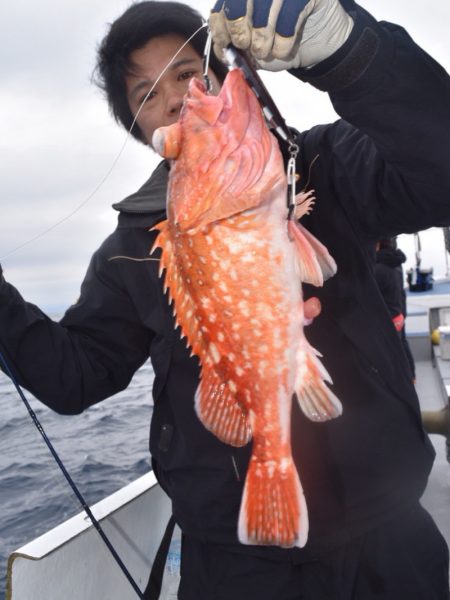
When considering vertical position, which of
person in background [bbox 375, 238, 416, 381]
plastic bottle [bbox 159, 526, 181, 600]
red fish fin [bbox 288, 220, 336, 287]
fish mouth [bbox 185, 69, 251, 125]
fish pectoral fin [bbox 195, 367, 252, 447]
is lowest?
plastic bottle [bbox 159, 526, 181, 600]

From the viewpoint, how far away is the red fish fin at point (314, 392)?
61.9 inches

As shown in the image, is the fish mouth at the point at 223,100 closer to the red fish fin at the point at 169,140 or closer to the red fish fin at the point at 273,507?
the red fish fin at the point at 169,140

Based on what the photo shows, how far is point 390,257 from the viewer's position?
5871 mm

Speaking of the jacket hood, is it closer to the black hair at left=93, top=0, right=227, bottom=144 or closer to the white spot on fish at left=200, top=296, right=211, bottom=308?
the black hair at left=93, top=0, right=227, bottom=144

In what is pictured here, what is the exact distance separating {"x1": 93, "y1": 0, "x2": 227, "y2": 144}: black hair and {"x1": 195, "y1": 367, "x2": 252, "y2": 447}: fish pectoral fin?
5.01 feet

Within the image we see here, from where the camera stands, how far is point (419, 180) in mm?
1564

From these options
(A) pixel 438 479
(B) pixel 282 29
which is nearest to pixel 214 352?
(B) pixel 282 29

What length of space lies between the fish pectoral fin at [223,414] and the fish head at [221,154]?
1.80ft

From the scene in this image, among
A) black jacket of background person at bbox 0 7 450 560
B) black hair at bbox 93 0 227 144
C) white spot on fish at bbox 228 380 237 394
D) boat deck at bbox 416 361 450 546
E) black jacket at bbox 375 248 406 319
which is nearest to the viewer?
black jacket of background person at bbox 0 7 450 560

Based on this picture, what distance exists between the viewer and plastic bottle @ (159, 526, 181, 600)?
12.0 ft

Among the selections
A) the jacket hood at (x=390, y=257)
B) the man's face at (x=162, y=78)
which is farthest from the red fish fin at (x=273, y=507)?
the jacket hood at (x=390, y=257)

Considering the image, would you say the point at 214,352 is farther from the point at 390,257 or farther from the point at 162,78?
the point at 390,257

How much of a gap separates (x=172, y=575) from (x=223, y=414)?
267cm

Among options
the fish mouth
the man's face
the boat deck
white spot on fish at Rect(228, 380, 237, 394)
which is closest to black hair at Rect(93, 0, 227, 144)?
the man's face
